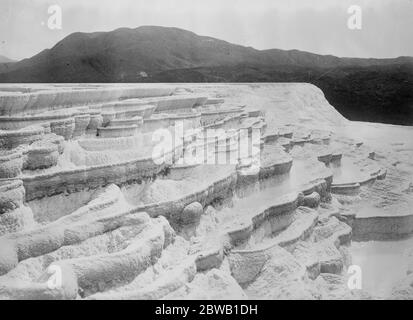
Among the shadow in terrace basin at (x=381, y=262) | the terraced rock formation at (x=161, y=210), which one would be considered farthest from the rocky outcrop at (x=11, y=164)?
the shadow in terrace basin at (x=381, y=262)

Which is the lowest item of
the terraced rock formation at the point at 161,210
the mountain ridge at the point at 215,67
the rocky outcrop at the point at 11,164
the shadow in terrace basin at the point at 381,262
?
the shadow in terrace basin at the point at 381,262

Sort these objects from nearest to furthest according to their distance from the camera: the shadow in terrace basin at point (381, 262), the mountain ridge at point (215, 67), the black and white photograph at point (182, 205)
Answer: the black and white photograph at point (182, 205) → the shadow in terrace basin at point (381, 262) → the mountain ridge at point (215, 67)

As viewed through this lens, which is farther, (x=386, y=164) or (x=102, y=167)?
(x=386, y=164)

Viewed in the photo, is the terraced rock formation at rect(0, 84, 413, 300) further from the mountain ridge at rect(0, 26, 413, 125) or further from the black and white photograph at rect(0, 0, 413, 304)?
the mountain ridge at rect(0, 26, 413, 125)

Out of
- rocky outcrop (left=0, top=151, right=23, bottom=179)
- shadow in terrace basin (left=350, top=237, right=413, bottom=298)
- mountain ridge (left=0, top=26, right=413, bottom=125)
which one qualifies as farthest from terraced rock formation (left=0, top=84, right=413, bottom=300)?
mountain ridge (left=0, top=26, right=413, bottom=125)

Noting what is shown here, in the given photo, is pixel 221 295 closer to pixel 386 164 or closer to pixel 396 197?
pixel 396 197

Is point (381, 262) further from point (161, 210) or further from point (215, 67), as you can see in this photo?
point (215, 67)

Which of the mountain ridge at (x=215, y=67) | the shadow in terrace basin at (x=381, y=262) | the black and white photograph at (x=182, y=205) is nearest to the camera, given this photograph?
the black and white photograph at (x=182, y=205)

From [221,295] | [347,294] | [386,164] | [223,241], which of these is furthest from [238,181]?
[386,164]

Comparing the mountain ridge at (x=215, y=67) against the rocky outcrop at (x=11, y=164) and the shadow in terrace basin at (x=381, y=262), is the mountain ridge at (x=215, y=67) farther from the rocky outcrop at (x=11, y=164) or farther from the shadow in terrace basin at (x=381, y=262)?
the rocky outcrop at (x=11, y=164)
